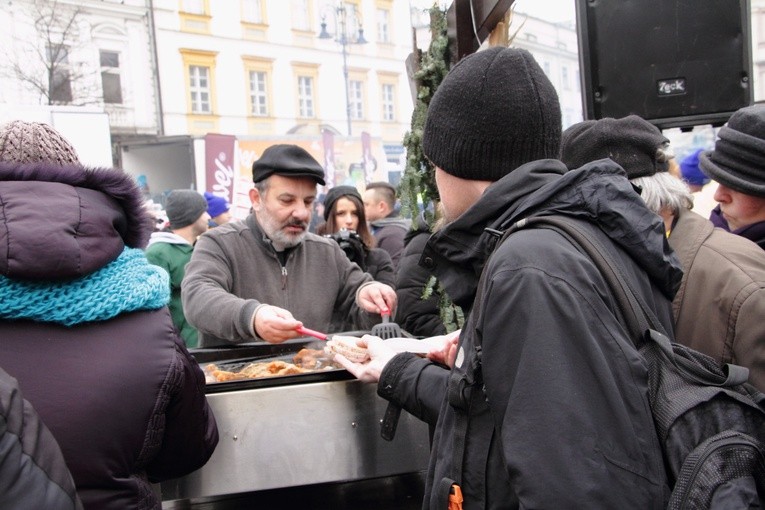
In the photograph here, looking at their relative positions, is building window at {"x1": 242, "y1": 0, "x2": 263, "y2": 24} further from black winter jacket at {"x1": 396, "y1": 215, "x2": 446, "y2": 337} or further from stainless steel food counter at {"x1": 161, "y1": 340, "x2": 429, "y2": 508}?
stainless steel food counter at {"x1": 161, "y1": 340, "x2": 429, "y2": 508}

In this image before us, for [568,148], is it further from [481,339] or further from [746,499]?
[746,499]

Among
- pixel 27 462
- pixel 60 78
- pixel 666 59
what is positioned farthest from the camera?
pixel 60 78

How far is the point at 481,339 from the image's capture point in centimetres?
129

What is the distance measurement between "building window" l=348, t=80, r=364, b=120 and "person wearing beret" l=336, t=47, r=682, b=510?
120 ft

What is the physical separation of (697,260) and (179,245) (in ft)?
13.9

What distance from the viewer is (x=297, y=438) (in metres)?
2.15

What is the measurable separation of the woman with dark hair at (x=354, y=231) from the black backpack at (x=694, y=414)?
3391 mm

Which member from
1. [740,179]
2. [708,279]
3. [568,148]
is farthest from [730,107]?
[708,279]

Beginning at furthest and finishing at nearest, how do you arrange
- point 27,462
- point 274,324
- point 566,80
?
1. point 566,80
2. point 274,324
3. point 27,462

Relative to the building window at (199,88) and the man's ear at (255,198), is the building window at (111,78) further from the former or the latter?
the man's ear at (255,198)

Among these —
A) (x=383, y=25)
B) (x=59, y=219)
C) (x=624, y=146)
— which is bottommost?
(x=59, y=219)

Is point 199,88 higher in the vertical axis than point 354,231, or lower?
higher

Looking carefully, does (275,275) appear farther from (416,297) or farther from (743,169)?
(743,169)

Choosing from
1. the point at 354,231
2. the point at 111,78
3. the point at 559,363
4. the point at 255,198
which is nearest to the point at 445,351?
the point at 559,363
